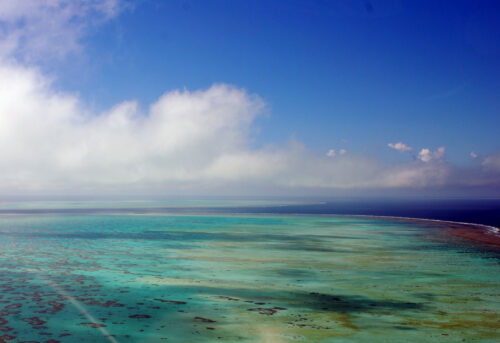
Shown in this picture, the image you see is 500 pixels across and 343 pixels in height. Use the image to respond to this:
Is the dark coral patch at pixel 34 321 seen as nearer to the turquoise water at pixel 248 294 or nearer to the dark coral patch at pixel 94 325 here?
the turquoise water at pixel 248 294

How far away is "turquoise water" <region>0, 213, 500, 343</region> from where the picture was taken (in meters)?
15.6

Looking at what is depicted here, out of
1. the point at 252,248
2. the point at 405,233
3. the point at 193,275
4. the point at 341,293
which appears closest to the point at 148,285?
the point at 193,275

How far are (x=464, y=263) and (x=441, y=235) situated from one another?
74.9ft

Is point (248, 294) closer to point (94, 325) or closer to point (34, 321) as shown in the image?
point (94, 325)

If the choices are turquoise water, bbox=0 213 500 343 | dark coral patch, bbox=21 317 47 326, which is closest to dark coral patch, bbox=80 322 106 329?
turquoise water, bbox=0 213 500 343

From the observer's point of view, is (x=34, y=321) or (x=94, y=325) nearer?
(x=94, y=325)

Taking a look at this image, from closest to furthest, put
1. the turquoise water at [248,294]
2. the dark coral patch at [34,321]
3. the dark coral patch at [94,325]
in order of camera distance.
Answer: the turquoise water at [248,294], the dark coral patch at [94,325], the dark coral patch at [34,321]

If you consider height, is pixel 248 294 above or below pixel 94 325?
above

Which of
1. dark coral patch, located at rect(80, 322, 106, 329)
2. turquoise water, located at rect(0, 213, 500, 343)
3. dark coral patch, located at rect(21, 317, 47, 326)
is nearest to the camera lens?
turquoise water, located at rect(0, 213, 500, 343)

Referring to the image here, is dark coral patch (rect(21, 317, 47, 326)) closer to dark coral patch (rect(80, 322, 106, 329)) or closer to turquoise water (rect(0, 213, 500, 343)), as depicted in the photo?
turquoise water (rect(0, 213, 500, 343))

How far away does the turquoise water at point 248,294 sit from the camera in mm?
15578

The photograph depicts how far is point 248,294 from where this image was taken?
21.2 m

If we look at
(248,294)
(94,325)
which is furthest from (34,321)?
Answer: (248,294)

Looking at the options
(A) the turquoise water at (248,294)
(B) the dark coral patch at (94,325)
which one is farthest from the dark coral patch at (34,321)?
(B) the dark coral patch at (94,325)
